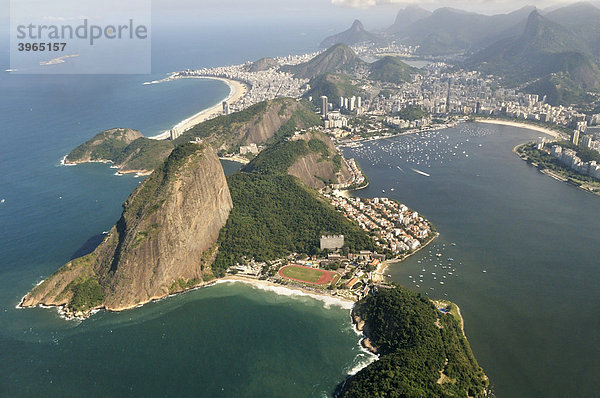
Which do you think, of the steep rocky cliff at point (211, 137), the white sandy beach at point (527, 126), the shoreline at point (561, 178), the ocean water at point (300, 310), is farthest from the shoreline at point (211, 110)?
the shoreline at point (561, 178)

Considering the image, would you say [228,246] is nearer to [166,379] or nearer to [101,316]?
[101,316]

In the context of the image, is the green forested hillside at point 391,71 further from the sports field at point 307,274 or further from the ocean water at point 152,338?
the sports field at point 307,274

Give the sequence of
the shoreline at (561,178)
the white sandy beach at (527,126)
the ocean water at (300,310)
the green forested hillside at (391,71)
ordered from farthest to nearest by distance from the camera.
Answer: the green forested hillside at (391,71) < the white sandy beach at (527,126) < the shoreline at (561,178) < the ocean water at (300,310)

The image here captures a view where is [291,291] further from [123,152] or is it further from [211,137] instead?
[211,137]

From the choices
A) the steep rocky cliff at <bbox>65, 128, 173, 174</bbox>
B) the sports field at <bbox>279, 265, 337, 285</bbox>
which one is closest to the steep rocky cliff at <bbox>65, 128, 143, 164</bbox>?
the steep rocky cliff at <bbox>65, 128, 173, 174</bbox>

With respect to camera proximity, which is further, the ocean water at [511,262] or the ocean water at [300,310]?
the ocean water at [511,262]

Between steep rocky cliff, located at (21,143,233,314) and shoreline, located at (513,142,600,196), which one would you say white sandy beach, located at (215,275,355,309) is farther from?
shoreline, located at (513,142,600,196)

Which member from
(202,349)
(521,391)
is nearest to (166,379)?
(202,349)
